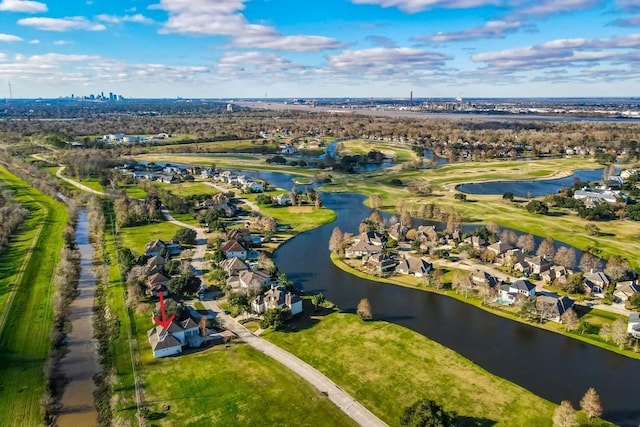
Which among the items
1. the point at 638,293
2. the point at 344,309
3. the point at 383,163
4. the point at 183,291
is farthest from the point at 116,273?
the point at 383,163

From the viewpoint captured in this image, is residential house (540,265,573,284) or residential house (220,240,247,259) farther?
residential house (220,240,247,259)

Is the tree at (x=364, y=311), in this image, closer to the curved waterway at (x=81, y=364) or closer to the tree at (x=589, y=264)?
the curved waterway at (x=81, y=364)

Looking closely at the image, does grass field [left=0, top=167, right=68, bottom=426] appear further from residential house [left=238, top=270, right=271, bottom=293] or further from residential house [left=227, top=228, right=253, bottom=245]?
residential house [left=227, top=228, right=253, bottom=245]

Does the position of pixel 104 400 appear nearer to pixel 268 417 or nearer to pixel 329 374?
pixel 268 417

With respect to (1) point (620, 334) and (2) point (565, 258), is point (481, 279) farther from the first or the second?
(1) point (620, 334)

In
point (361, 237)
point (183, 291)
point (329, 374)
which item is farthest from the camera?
point (361, 237)

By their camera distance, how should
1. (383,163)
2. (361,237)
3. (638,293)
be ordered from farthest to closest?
(383,163), (361,237), (638,293)

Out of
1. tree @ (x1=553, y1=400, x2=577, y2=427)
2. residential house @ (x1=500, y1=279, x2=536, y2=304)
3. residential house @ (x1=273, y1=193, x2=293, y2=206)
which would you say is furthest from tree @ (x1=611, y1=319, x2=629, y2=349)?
residential house @ (x1=273, y1=193, x2=293, y2=206)

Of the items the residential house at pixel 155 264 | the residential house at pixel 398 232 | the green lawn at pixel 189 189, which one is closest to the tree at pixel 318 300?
the residential house at pixel 155 264
